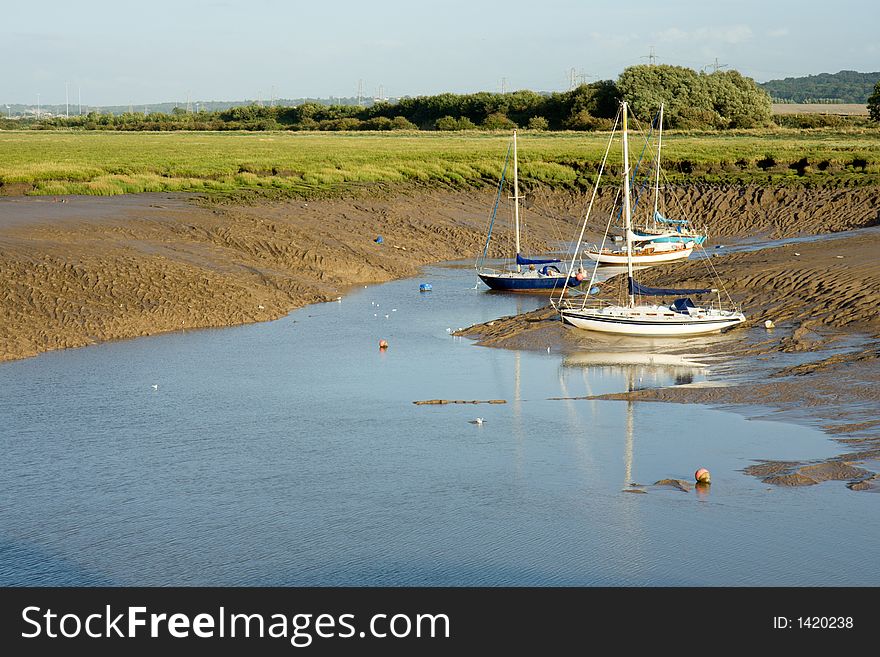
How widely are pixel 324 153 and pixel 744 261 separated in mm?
46419

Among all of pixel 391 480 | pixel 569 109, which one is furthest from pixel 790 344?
pixel 569 109

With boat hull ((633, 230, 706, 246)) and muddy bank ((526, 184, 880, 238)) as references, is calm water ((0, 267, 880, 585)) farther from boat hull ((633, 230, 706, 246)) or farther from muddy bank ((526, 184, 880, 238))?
muddy bank ((526, 184, 880, 238))

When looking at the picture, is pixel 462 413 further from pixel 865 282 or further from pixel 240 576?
pixel 865 282

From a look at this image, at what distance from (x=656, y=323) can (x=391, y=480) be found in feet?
47.0

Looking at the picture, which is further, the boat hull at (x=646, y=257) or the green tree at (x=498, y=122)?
the green tree at (x=498, y=122)

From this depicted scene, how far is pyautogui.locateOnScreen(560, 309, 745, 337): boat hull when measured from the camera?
32156mm

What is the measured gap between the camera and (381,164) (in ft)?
238

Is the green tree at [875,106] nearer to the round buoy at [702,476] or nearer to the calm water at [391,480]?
the calm water at [391,480]

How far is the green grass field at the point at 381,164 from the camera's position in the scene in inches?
2341

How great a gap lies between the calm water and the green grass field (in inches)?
1167

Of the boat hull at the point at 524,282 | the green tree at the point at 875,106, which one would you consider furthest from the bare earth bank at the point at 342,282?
the green tree at the point at 875,106

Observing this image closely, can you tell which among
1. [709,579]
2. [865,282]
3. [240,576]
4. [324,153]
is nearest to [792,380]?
[865,282]

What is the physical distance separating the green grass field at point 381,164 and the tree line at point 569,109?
30822mm

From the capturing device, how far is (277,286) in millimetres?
42062
